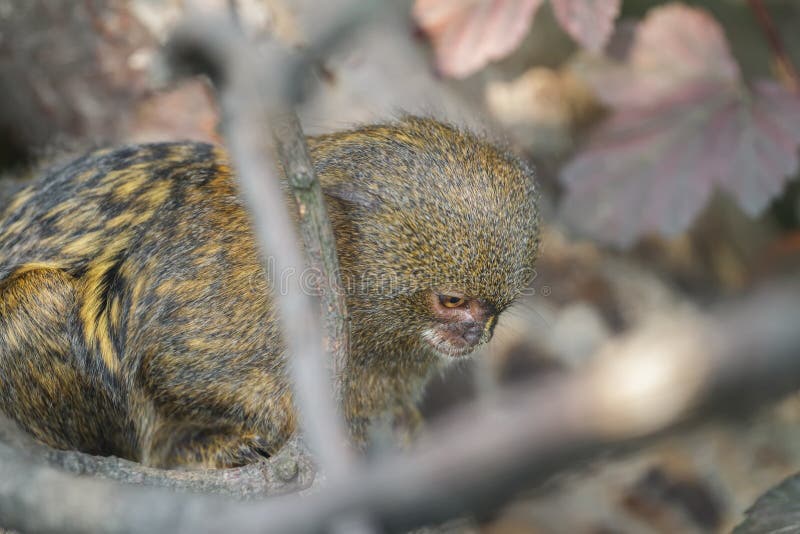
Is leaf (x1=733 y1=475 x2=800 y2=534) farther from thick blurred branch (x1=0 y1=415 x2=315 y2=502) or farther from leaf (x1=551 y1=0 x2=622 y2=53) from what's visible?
leaf (x1=551 y1=0 x2=622 y2=53)

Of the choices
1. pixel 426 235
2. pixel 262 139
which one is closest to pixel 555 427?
pixel 262 139

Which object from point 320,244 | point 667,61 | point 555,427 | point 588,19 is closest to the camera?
point 555,427

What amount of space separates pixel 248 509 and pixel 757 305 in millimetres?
460

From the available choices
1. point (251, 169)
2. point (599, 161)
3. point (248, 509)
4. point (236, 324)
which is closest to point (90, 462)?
point (236, 324)

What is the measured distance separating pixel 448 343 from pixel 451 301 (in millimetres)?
109

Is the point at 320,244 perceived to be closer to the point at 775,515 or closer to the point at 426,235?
the point at 426,235

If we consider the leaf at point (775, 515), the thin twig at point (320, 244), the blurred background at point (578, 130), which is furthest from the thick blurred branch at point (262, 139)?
the blurred background at point (578, 130)

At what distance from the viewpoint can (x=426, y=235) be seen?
231 cm

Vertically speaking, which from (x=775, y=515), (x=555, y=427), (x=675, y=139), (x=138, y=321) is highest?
(x=675, y=139)

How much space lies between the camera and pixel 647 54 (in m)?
3.48

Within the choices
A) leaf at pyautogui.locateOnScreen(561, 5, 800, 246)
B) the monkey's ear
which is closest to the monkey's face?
the monkey's ear

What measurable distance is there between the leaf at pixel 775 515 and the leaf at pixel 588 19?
5.07ft

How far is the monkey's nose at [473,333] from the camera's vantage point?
236 centimetres

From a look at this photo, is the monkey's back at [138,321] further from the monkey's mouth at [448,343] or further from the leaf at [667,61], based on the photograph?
the leaf at [667,61]
